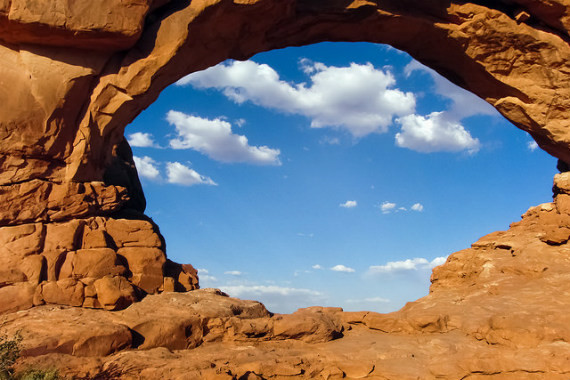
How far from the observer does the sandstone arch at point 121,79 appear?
1120 centimetres

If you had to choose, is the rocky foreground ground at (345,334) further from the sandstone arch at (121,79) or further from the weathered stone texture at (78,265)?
the sandstone arch at (121,79)

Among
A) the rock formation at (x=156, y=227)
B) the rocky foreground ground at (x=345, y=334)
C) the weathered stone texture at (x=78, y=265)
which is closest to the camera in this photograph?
the rocky foreground ground at (x=345, y=334)

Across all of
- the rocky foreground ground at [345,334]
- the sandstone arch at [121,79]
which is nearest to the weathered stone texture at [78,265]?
the sandstone arch at [121,79]

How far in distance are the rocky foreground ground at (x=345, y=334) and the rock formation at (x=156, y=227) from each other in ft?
0.15

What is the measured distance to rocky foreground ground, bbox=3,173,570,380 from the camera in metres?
9.53

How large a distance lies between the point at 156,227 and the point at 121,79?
429cm

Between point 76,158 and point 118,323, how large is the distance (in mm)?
4353

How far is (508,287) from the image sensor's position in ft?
43.4

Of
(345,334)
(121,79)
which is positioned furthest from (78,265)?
(345,334)

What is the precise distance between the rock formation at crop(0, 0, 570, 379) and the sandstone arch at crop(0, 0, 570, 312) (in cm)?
4

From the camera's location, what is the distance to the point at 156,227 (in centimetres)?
1394

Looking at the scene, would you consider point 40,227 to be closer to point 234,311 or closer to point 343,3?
point 234,311

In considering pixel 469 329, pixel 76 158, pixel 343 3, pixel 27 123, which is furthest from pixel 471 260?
pixel 27 123

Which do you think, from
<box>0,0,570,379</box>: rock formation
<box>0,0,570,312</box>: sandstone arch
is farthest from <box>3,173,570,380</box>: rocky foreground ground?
<box>0,0,570,312</box>: sandstone arch
